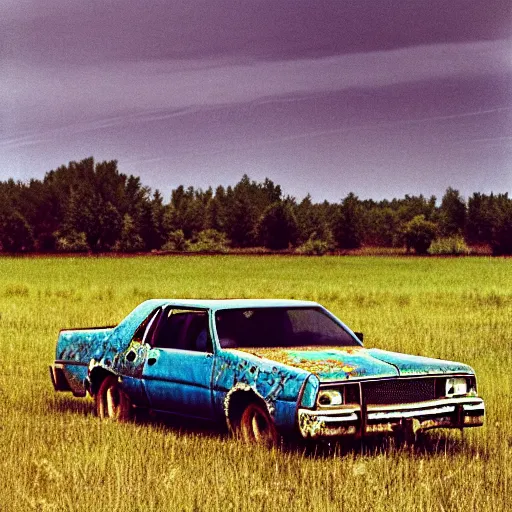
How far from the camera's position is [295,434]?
884 centimetres

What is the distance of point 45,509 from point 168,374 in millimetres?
3062

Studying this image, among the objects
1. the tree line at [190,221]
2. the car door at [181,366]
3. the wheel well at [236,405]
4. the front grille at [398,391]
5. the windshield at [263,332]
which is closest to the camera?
the front grille at [398,391]

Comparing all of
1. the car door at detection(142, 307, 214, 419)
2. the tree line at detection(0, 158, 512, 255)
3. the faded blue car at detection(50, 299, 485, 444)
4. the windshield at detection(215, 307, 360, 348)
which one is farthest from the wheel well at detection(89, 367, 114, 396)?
the tree line at detection(0, 158, 512, 255)

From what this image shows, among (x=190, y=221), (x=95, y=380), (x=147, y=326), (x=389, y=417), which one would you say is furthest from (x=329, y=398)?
(x=190, y=221)

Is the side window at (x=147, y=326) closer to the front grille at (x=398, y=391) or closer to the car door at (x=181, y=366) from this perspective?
the car door at (x=181, y=366)

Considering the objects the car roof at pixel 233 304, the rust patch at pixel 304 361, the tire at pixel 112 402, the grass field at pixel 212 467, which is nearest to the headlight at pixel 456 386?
the grass field at pixel 212 467

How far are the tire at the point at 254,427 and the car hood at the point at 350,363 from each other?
1.46 ft

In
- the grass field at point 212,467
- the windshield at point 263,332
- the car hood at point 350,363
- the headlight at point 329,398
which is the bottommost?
the grass field at point 212,467

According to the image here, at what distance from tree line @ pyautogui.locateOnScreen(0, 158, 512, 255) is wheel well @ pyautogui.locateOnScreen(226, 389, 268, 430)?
10735 centimetres

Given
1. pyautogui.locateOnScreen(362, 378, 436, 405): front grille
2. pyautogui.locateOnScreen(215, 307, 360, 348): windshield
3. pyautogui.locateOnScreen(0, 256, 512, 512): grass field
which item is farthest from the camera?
pyautogui.locateOnScreen(215, 307, 360, 348): windshield

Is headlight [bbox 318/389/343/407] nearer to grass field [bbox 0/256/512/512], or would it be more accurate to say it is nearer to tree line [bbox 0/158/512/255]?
grass field [bbox 0/256/512/512]

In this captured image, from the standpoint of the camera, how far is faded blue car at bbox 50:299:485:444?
29.3ft

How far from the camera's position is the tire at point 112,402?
436 inches

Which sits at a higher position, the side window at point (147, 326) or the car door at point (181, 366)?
A: the side window at point (147, 326)
